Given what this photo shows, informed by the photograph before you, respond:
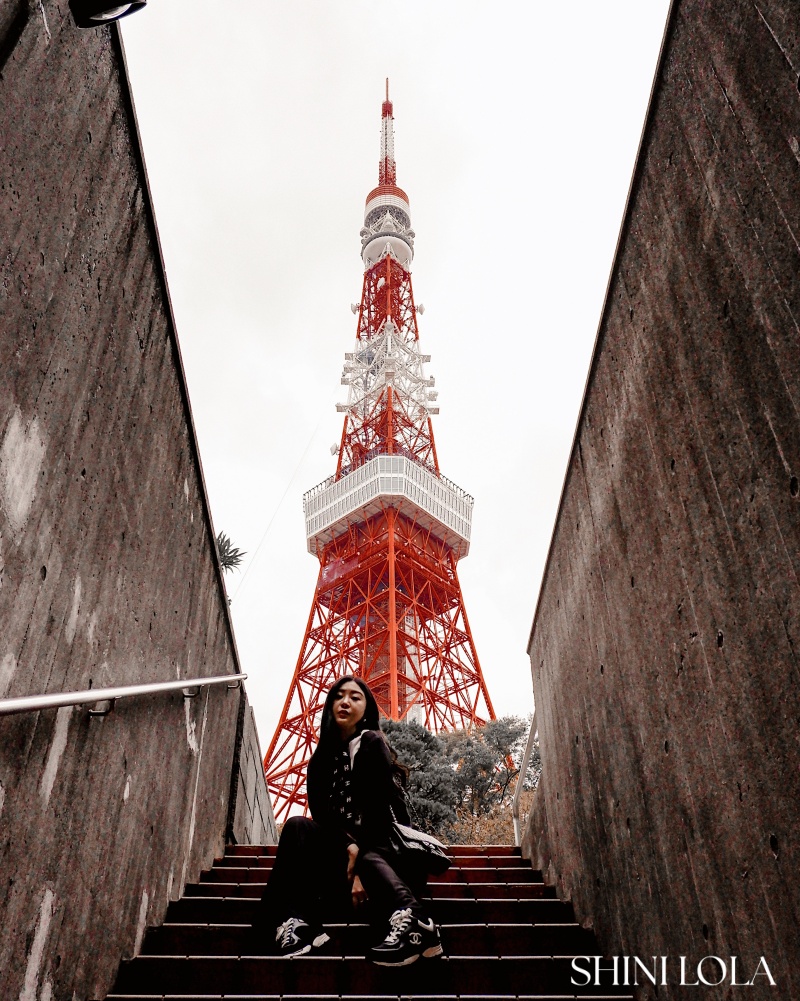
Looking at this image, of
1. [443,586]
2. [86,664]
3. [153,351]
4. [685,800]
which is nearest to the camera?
[685,800]

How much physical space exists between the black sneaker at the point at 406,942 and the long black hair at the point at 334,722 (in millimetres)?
836

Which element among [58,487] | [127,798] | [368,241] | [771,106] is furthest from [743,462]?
[368,241]

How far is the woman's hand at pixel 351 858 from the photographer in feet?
7.95

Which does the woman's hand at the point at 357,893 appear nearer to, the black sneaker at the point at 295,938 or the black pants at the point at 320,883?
the black pants at the point at 320,883

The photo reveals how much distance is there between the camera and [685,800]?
1928 mm

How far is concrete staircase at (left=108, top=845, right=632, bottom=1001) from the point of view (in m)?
2.34

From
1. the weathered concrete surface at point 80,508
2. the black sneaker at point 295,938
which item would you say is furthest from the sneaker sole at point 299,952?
the weathered concrete surface at point 80,508

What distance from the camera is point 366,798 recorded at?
2578 millimetres

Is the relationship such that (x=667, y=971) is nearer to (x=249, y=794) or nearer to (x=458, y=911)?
(x=458, y=911)

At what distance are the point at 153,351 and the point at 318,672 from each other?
788 inches

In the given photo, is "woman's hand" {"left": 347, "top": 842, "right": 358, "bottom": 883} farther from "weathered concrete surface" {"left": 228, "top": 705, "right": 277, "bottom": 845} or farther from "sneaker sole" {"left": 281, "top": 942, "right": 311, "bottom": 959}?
"weathered concrete surface" {"left": 228, "top": 705, "right": 277, "bottom": 845}

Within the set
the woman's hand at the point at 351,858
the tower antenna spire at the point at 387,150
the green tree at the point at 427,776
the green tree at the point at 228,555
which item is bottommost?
the woman's hand at the point at 351,858

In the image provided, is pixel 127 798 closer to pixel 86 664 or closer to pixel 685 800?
pixel 86 664

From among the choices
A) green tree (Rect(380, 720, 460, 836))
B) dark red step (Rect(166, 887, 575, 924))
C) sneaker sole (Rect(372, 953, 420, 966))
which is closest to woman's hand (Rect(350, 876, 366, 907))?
sneaker sole (Rect(372, 953, 420, 966))
